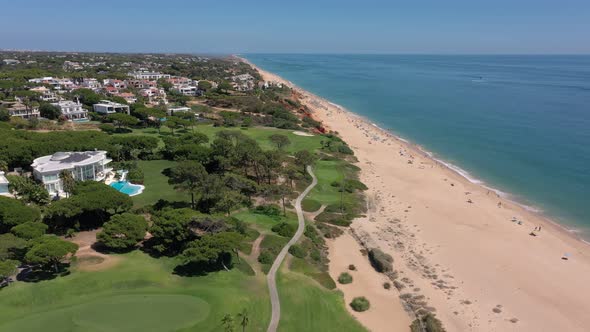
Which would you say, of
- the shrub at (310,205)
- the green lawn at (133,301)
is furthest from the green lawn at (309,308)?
the shrub at (310,205)

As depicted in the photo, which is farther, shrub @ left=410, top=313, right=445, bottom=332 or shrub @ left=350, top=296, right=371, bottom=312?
shrub @ left=350, top=296, right=371, bottom=312

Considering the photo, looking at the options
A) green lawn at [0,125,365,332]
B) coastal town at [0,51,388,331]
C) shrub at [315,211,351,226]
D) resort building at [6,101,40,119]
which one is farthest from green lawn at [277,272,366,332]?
resort building at [6,101,40,119]

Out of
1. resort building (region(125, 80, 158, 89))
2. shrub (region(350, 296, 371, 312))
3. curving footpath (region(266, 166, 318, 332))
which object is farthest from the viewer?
resort building (region(125, 80, 158, 89))

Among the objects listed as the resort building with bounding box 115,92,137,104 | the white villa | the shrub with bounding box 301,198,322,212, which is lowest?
the shrub with bounding box 301,198,322,212

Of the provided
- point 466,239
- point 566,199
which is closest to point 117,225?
point 466,239

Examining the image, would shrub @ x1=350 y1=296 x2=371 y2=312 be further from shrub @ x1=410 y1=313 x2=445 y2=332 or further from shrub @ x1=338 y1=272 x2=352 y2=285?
shrub @ x1=410 y1=313 x2=445 y2=332

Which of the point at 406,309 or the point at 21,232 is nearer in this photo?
the point at 406,309

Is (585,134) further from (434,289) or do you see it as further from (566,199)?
(434,289)

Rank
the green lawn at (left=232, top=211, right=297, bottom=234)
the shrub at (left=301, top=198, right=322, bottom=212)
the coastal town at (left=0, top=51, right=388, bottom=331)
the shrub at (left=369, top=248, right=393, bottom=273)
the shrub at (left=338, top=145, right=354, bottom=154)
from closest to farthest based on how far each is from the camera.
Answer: the coastal town at (left=0, top=51, right=388, bottom=331) → the shrub at (left=369, top=248, right=393, bottom=273) → the green lawn at (left=232, top=211, right=297, bottom=234) → the shrub at (left=301, top=198, right=322, bottom=212) → the shrub at (left=338, top=145, right=354, bottom=154)
